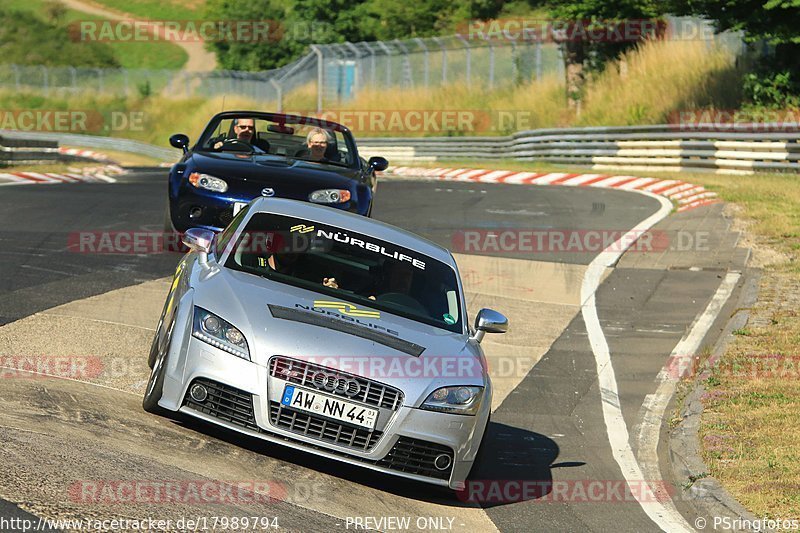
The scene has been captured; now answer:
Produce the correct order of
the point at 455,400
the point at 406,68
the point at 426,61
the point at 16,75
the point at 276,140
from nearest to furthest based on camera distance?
1. the point at 455,400
2. the point at 276,140
3. the point at 426,61
4. the point at 406,68
5. the point at 16,75

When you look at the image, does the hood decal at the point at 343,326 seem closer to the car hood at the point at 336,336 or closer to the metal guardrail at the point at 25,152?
the car hood at the point at 336,336

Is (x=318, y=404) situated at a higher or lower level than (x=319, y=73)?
higher

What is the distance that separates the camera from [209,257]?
312 inches

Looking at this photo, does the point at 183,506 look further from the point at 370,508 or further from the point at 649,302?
the point at 649,302

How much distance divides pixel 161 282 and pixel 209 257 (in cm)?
468

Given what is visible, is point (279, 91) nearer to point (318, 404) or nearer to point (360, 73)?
point (360, 73)

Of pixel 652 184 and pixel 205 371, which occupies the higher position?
pixel 205 371

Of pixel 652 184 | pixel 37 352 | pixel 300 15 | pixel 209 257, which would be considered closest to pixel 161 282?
pixel 37 352
